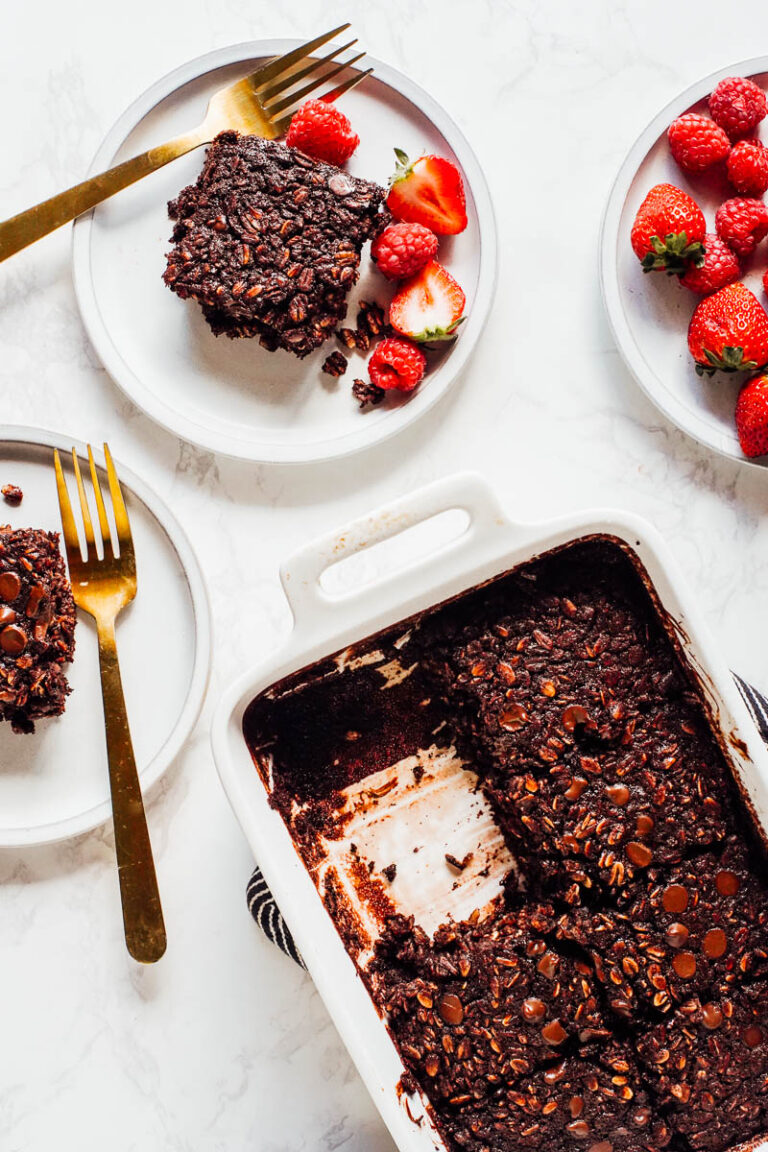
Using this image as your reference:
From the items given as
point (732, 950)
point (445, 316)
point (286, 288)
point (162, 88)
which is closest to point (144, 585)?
point (286, 288)

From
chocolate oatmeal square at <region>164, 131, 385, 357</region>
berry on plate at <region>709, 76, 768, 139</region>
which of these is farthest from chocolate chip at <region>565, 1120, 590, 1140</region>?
berry on plate at <region>709, 76, 768, 139</region>

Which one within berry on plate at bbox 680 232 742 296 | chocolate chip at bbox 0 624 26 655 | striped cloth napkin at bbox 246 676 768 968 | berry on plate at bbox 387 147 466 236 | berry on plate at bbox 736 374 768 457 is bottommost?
striped cloth napkin at bbox 246 676 768 968

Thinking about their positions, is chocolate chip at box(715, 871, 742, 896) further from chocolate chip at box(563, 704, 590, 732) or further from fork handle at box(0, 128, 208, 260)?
fork handle at box(0, 128, 208, 260)

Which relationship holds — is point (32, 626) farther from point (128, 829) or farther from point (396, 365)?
point (396, 365)

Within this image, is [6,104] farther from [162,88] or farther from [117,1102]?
[117,1102]

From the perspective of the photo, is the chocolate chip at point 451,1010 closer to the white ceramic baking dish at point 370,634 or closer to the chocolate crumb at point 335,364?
the white ceramic baking dish at point 370,634

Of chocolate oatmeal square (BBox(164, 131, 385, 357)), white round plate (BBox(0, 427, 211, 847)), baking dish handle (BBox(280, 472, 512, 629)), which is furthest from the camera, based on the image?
white round plate (BBox(0, 427, 211, 847))
